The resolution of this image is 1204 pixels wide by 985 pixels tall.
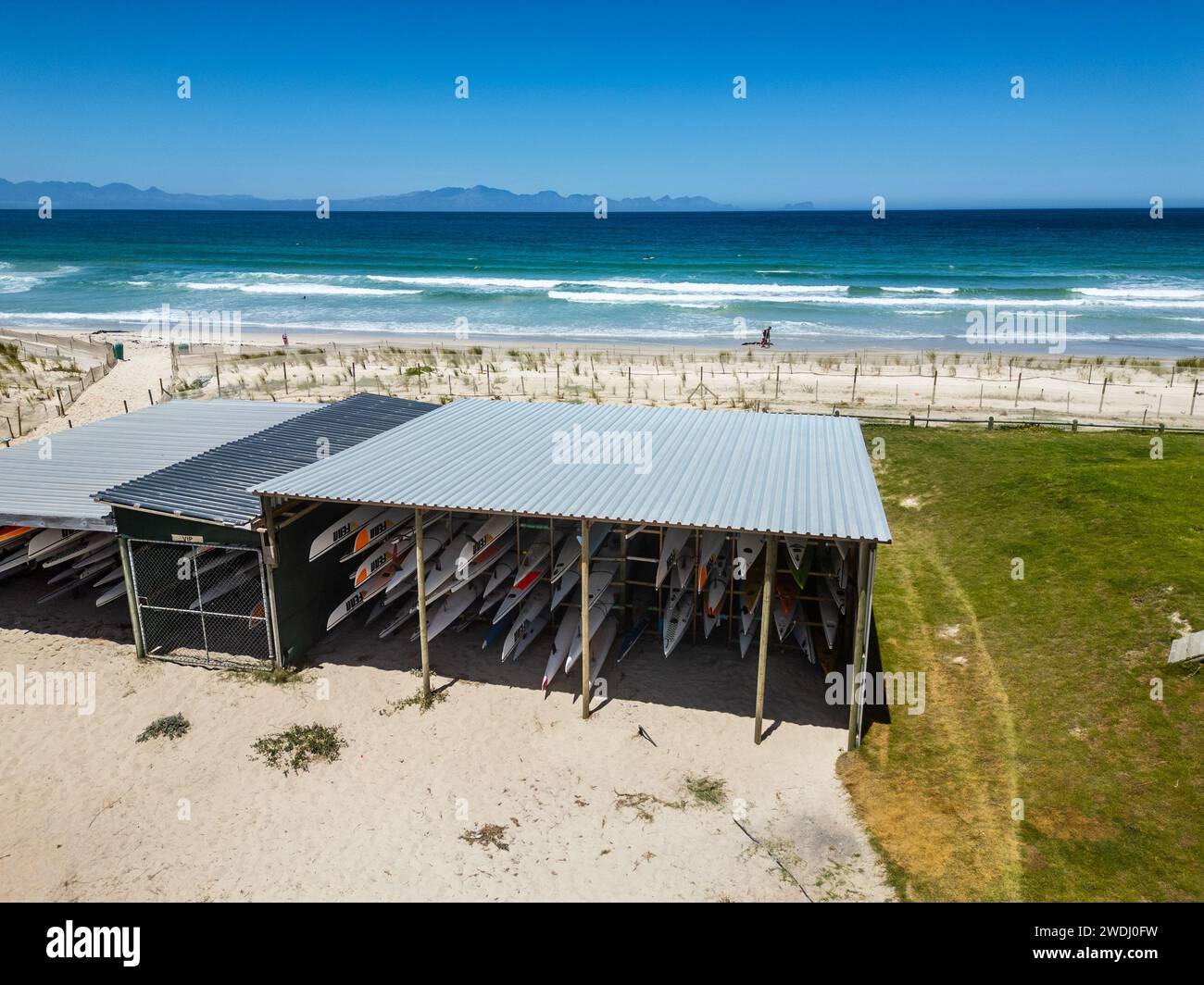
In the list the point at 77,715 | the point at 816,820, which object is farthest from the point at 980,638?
the point at 77,715

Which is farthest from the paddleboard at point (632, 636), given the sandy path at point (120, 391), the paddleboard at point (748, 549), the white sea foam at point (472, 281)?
the white sea foam at point (472, 281)

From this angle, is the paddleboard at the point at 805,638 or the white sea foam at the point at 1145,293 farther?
the white sea foam at the point at 1145,293

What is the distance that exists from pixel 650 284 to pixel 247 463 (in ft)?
198

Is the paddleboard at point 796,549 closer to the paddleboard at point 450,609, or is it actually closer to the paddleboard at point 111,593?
the paddleboard at point 450,609

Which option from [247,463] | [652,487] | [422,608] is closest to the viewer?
[652,487]

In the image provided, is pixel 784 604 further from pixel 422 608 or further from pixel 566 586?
pixel 422 608

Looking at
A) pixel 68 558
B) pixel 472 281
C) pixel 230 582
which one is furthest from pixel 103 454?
pixel 472 281

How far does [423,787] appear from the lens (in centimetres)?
1156

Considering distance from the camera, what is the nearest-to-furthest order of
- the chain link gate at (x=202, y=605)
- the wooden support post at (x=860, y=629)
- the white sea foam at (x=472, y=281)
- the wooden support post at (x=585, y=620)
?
the wooden support post at (x=860, y=629) → the wooden support post at (x=585, y=620) → the chain link gate at (x=202, y=605) → the white sea foam at (x=472, y=281)

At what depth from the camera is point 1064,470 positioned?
2016 cm

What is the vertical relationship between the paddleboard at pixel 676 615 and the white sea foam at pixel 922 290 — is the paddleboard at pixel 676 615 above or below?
below

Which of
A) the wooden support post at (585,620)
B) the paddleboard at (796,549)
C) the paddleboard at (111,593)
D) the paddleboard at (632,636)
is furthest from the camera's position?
the paddleboard at (111,593)

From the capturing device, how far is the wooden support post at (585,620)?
40.4ft

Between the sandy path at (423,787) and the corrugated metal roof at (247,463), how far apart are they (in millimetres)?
2889
